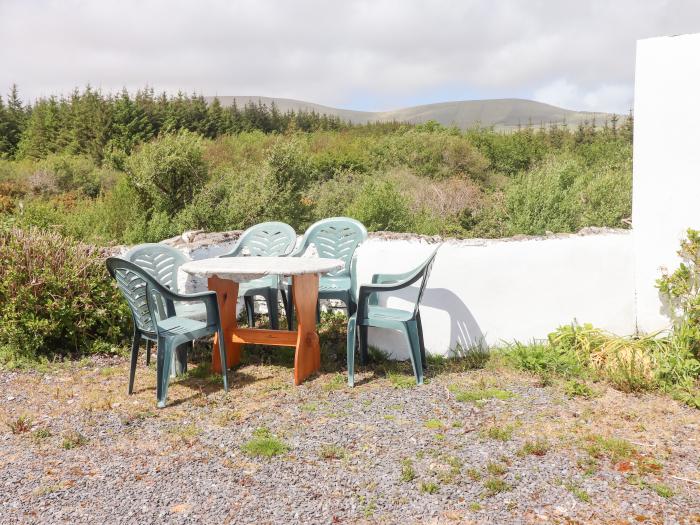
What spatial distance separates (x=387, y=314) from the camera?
14.8 ft

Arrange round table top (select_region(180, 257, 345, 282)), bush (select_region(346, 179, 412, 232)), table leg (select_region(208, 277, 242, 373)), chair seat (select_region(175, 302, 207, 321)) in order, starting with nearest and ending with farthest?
1. round table top (select_region(180, 257, 345, 282))
2. table leg (select_region(208, 277, 242, 373))
3. chair seat (select_region(175, 302, 207, 321))
4. bush (select_region(346, 179, 412, 232))

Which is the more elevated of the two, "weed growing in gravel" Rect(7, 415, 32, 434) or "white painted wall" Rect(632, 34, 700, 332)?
"white painted wall" Rect(632, 34, 700, 332)

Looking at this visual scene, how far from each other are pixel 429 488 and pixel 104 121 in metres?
28.5

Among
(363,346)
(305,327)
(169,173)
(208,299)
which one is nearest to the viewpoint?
(208,299)

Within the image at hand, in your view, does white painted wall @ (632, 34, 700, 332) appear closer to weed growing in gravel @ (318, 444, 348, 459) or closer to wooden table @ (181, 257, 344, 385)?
wooden table @ (181, 257, 344, 385)

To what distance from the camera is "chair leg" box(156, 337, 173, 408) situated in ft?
12.9

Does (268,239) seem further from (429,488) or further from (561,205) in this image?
(561,205)

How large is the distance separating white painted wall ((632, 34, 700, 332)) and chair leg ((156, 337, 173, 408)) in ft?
10.9

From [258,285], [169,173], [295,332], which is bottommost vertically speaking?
[295,332]

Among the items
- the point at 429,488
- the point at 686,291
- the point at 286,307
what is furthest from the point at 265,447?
the point at 686,291

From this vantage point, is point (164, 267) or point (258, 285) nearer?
point (164, 267)

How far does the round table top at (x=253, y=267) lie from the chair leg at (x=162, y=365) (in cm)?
51

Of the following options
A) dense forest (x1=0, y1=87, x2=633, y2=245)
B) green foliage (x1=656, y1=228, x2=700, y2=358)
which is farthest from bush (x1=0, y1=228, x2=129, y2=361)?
green foliage (x1=656, y1=228, x2=700, y2=358)

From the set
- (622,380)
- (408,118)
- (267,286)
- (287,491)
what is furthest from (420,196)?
(408,118)
